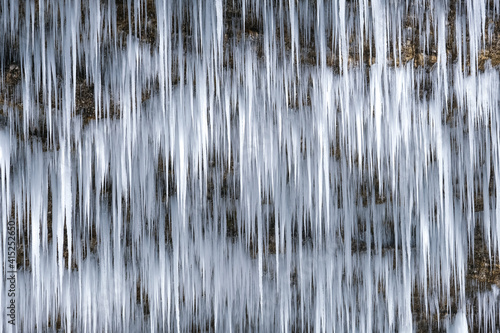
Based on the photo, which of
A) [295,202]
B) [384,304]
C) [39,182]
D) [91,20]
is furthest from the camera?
[384,304]

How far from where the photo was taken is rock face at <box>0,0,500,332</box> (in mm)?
3592

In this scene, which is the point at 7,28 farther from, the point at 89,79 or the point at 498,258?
the point at 498,258

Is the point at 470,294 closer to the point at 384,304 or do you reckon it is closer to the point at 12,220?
the point at 384,304

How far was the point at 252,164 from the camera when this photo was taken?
4.02 m

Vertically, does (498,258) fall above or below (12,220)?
below

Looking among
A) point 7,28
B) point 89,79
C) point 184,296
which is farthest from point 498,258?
point 7,28

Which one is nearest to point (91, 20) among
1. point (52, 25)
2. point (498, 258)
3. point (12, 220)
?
point (52, 25)

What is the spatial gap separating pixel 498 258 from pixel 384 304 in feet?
3.57

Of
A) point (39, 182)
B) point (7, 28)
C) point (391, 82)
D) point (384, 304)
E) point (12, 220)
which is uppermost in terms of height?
point (7, 28)

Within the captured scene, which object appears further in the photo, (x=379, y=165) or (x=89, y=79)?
(x=379, y=165)

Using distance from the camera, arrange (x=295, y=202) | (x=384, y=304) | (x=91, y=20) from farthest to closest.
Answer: (x=384, y=304)
(x=295, y=202)
(x=91, y=20)

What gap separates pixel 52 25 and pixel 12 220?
1584mm

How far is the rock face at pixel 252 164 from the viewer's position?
141 inches

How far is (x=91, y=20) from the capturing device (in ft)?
11.4
